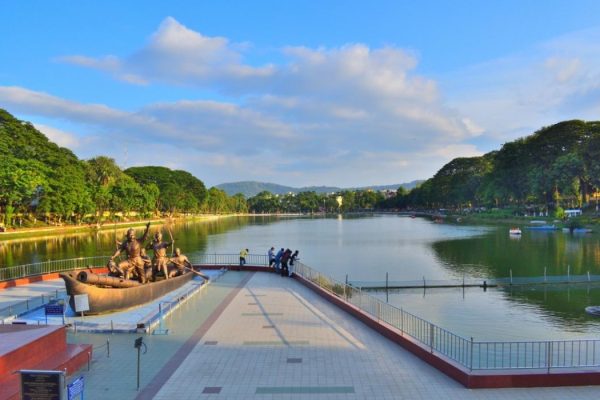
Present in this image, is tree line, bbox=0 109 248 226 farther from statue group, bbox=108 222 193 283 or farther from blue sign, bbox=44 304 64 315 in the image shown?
blue sign, bbox=44 304 64 315

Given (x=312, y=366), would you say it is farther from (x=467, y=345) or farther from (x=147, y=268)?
(x=147, y=268)

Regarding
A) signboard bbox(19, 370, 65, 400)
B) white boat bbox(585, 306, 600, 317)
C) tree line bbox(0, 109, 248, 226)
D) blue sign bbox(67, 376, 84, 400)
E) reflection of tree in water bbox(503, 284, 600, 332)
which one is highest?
tree line bbox(0, 109, 248, 226)

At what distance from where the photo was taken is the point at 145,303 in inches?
780

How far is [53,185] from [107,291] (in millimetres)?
63346

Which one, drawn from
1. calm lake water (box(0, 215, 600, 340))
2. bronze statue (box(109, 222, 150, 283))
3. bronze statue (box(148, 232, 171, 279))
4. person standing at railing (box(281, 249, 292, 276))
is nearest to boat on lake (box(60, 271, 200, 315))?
bronze statue (box(109, 222, 150, 283))

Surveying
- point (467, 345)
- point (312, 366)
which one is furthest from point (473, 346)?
point (312, 366)

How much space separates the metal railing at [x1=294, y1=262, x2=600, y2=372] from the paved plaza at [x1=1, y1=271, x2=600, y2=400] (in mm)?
965

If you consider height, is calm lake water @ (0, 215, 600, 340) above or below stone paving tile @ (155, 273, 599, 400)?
below

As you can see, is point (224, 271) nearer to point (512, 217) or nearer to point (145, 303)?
point (145, 303)

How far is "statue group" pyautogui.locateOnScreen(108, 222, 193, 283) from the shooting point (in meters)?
20.3

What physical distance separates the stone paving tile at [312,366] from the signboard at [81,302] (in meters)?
4.95

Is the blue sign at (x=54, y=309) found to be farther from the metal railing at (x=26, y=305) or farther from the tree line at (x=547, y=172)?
the tree line at (x=547, y=172)

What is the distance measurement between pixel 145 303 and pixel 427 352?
506 inches

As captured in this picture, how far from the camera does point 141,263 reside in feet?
68.5
